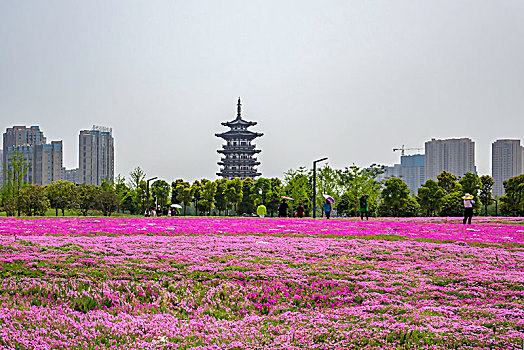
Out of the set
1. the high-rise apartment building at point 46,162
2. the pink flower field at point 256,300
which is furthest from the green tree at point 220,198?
the high-rise apartment building at point 46,162

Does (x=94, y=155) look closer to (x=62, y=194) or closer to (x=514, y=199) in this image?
(x=62, y=194)

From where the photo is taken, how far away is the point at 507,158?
9875cm

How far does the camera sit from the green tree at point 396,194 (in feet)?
180

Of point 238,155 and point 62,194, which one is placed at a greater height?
point 238,155

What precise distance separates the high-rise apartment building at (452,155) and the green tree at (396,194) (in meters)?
59.0

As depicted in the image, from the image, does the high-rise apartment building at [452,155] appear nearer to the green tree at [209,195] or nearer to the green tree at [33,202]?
the green tree at [209,195]

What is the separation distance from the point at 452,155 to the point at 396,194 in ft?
207

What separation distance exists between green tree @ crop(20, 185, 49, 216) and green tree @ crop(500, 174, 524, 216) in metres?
42.5

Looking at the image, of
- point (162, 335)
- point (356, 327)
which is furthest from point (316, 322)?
point (162, 335)

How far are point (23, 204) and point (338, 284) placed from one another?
46041 millimetres

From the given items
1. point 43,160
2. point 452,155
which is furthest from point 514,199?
point 43,160

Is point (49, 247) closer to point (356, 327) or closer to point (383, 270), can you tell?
point (383, 270)

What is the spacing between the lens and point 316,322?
6152mm

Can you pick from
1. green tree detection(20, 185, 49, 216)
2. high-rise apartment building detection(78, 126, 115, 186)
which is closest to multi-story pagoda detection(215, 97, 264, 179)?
green tree detection(20, 185, 49, 216)
